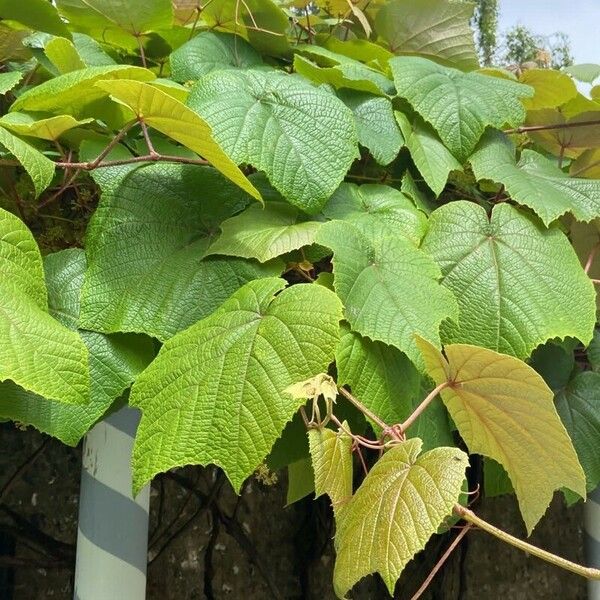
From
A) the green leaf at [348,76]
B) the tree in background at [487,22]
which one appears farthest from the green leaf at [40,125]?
the tree in background at [487,22]

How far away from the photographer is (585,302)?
1.83 feet

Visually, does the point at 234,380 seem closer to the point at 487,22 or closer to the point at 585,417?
the point at 585,417

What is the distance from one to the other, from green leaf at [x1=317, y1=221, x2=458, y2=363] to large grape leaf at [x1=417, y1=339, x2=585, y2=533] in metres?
0.04

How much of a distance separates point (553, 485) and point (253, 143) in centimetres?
31

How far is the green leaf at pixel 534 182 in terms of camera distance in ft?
1.99

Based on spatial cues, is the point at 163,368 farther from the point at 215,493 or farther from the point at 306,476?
the point at 215,493

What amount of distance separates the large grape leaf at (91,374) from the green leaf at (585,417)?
1.40ft

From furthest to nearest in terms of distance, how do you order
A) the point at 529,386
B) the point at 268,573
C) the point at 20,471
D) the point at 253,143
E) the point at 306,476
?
1. the point at 268,573
2. the point at 20,471
3. the point at 306,476
4. the point at 253,143
5. the point at 529,386

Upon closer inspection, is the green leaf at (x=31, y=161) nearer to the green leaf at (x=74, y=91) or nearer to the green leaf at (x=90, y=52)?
the green leaf at (x=74, y=91)

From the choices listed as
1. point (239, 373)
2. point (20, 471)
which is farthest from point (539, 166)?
point (20, 471)

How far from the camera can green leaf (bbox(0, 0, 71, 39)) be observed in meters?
0.66

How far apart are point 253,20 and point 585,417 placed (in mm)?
506

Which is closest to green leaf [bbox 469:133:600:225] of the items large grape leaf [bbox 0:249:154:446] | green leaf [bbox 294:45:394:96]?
green leaf [bbox 294:45:394:96]

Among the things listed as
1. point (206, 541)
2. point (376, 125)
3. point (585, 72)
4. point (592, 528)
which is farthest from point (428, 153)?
point (206, 541)
